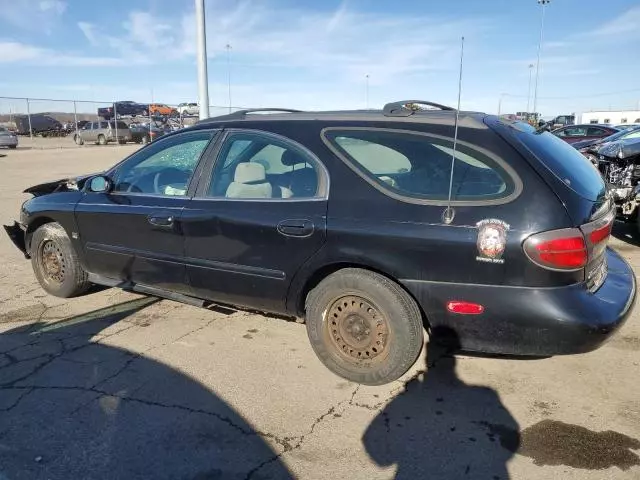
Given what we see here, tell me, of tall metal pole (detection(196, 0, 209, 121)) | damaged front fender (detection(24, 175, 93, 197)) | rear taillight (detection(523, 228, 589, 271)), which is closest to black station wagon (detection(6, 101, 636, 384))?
rear taillight (detection(523, 228, 589, 271))

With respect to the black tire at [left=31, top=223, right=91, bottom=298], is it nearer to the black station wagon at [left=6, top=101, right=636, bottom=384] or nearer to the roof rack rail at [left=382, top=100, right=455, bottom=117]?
the black station wagon at [left=6, top=101, right=636, bottom=384]

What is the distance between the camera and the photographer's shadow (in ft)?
8.23

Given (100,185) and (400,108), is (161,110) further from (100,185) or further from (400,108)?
(400,108)

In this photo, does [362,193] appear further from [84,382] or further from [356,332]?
[84,382]

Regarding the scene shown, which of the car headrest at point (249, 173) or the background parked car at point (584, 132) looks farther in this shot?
the background parked car at point (584, 132)

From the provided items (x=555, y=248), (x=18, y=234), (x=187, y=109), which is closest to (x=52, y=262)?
(x=18, y=234)

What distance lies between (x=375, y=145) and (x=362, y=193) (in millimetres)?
348

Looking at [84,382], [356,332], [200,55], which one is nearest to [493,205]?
[356,332]

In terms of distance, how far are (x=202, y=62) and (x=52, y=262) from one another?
6.10 metres

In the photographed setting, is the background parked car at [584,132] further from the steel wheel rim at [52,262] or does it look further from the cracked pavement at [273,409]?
the steel wheel rim at [52,262]

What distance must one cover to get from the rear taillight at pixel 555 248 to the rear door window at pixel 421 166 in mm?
275

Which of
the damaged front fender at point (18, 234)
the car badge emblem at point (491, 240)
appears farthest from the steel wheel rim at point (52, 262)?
the car badge emblem at point (491, 240)

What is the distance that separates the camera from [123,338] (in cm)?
400

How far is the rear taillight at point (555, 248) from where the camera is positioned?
106 inches
